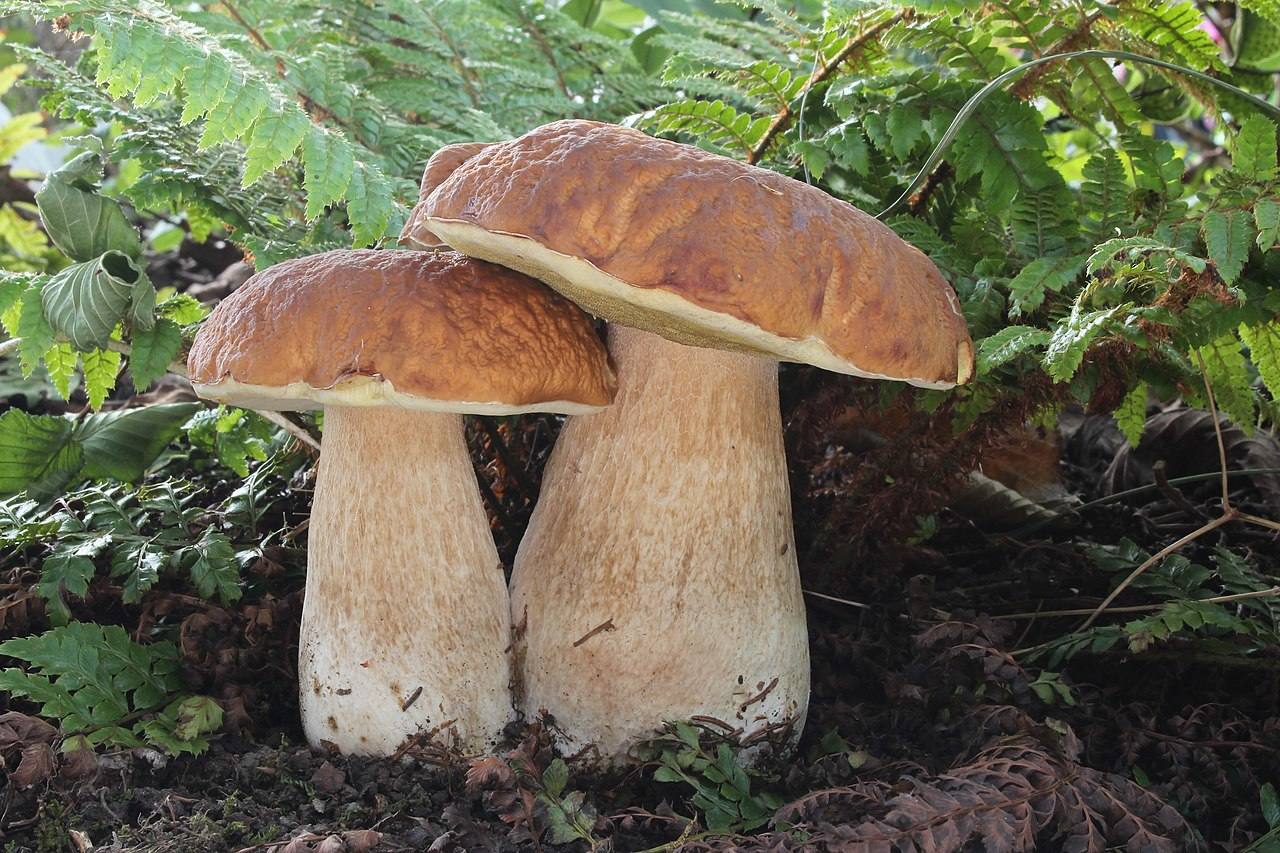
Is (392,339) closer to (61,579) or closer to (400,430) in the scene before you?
(400,430)

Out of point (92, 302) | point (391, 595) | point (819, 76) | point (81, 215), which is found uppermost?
point (819, 76)

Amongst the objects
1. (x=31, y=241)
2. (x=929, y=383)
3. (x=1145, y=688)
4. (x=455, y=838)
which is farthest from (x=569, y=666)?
(x=31, y=241)

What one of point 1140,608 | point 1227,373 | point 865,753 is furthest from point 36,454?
point 1227,373

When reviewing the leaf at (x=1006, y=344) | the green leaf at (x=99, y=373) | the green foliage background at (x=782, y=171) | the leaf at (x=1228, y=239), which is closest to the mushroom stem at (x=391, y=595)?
the green foliage background at (x=782, y=171)

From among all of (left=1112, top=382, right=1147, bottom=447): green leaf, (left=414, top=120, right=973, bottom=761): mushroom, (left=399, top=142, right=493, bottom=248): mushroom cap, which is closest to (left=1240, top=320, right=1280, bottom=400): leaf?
(left=1112, top=382, right=1147, bottom=447): green leaf

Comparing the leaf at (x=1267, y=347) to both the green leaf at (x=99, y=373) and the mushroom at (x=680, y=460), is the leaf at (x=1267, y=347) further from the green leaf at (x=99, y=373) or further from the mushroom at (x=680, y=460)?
the green leaf at (x=99, y=373)

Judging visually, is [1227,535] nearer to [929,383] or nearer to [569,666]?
[929,383]
